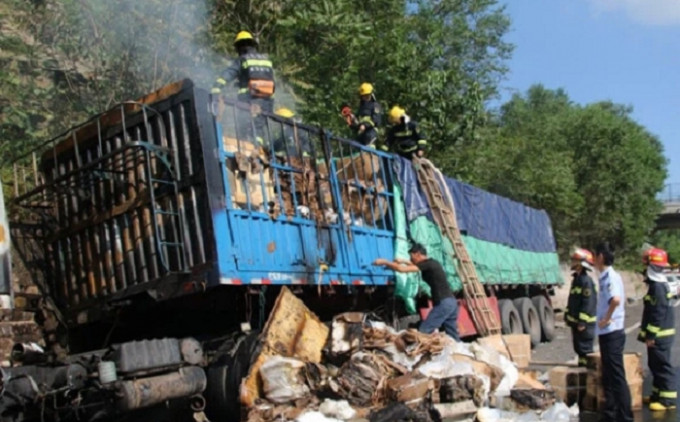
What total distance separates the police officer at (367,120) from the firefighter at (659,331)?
4.40 m

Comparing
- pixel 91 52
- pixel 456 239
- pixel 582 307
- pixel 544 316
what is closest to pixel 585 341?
pixel 582 307

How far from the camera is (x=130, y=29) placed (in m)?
12.3

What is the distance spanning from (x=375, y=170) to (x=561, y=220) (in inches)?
896

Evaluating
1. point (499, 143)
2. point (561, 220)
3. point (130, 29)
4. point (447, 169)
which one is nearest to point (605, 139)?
point (561, 220)

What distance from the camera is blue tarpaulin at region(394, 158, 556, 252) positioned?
9711 millimetres

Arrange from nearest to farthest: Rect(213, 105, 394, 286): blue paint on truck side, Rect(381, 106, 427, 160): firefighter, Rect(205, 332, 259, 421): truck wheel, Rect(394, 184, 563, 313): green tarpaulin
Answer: Rect(205, 332, 259, 421): truck wheel → Rect(213, 105, 394, 286): blue paint on truck side → Rect(394, 184, 563, 313): green tarpaulin → Rect(381, 106, 427, 160): firefighter

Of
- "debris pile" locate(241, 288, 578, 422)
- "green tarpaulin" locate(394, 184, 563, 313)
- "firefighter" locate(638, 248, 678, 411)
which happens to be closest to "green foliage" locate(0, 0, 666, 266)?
"green tarpaulin" locate(394, 184, 563, 313)

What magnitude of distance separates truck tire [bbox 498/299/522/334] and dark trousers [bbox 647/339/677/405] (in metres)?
4.78

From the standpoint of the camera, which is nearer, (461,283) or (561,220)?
(461,283)

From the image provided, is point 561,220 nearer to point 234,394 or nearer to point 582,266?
point 582,266

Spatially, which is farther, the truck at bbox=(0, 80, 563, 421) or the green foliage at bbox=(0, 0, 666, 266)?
the green foliage at bbox=(0, 0, 666, 266)

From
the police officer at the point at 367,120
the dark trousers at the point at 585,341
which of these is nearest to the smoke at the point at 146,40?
the police officer at the point at 367,120

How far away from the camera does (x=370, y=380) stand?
633 cm

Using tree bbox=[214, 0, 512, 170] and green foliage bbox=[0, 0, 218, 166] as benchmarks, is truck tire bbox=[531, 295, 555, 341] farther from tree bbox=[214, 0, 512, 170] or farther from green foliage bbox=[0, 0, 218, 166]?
green foliage bbox=[0, 0, 218, 166]
